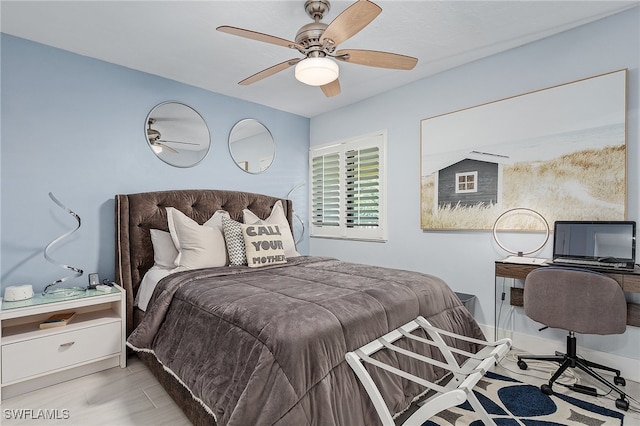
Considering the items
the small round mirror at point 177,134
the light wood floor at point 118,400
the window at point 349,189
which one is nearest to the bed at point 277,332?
the light wood floor at point 118,400

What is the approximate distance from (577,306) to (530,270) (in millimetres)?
443

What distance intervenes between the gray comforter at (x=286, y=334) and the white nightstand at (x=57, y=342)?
0.44 metres

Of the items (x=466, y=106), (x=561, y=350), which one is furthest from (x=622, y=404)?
(x=466, y=106)

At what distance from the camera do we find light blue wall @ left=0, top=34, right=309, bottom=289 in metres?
2.56

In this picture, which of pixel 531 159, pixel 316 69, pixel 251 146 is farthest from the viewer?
pixel 251 146

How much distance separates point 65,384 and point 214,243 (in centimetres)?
139

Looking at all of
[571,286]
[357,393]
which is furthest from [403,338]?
[571,286]

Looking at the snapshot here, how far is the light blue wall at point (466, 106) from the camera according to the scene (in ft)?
7.77

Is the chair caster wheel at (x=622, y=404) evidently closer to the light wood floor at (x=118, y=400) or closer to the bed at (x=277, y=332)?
the light wood floor at (x=118, y=400)

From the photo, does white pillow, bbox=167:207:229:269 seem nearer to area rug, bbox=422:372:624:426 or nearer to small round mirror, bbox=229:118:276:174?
small round mirror, bbox=229:118:276:174

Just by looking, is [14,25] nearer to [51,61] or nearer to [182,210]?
[51,61]

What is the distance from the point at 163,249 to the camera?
2.97 meters

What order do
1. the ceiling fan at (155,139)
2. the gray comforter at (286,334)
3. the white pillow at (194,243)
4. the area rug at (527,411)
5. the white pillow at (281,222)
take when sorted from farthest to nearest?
the white pillow at (281,222), the ceiling fan at (155,139), the white pillow at (194,243), the area rug at (527,411), the gray comforter at (286,334)

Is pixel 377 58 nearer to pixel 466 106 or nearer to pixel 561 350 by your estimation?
pixel 466 106
